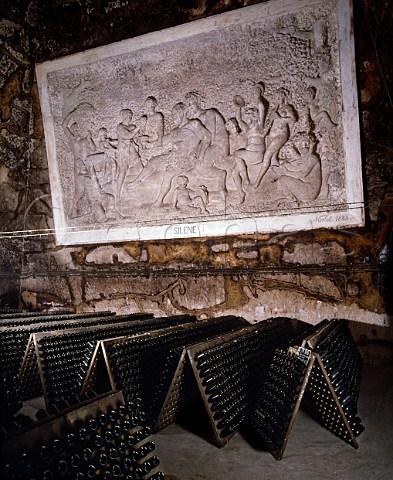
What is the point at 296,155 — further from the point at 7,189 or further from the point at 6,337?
the point at 7,189

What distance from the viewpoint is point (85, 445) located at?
1585mm

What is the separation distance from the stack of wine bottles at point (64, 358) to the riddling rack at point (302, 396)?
1106mm

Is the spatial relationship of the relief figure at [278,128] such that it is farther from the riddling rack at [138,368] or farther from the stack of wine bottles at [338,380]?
the riddling rack at [138,368]

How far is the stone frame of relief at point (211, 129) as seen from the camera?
3.46 metres

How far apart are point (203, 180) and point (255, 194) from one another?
552mm

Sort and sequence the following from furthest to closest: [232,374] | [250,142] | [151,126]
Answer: [151,126]
[250,142]
[232,374]

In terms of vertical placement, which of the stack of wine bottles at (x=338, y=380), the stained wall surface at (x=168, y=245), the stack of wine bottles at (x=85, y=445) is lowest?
the stack of wine bottles at (x=338, y=380)

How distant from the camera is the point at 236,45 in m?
3.73

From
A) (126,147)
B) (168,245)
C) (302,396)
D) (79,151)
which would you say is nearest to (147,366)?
(302,396)

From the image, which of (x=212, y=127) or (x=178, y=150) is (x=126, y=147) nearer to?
(x=178, y=150)

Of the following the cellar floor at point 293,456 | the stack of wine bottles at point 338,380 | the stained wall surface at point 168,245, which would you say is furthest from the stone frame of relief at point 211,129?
the cellar floor at point 293,456

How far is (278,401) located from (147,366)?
882 millimetres

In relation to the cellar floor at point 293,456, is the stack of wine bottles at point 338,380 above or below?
above

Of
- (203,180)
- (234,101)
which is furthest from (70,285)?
(234,101)
